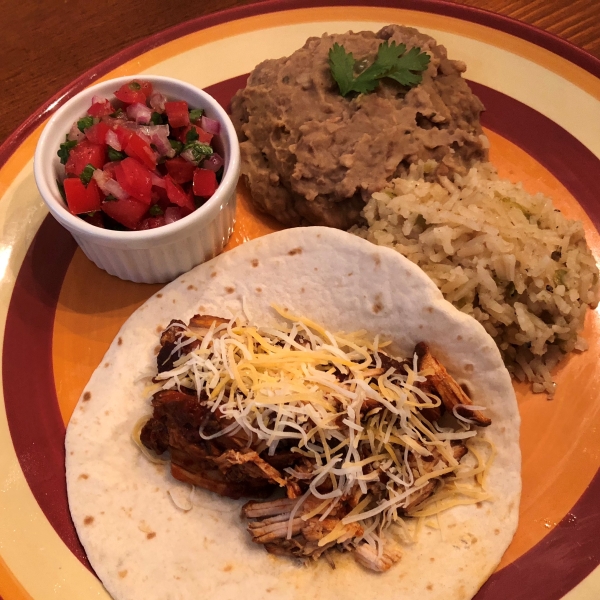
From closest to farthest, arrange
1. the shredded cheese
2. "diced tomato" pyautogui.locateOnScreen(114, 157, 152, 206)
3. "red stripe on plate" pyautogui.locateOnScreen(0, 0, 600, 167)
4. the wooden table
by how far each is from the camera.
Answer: the shredded cheese → "diced tomato" pyautogui.locateOnScreen(114, 157, 152, 206) → "red stripe on plate" pyautogui.locateOnScreen(0, 0, 600, 167) → the wooden table

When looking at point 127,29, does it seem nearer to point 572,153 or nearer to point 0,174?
point 0,174

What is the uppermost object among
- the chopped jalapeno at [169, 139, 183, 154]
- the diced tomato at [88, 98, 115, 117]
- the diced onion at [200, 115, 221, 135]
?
the diced onion at [200, 115, 221, 135]

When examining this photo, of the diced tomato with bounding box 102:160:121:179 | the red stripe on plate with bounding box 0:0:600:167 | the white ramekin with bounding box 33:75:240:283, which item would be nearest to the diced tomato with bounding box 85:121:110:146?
the diced tomato with bounding box 102:160:121:179

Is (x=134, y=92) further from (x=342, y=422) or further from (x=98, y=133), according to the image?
(x=342, y=422)

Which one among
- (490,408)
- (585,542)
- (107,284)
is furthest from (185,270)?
(585,542)

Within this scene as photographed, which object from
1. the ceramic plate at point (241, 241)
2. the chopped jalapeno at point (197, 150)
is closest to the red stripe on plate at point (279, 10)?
the ceramic plate at point (241, 241)

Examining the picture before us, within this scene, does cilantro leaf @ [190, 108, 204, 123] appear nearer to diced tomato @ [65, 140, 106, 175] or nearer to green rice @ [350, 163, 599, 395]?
diced tomato @ [65, 140, 106, 175]

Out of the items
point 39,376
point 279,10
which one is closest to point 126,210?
point 39,376
